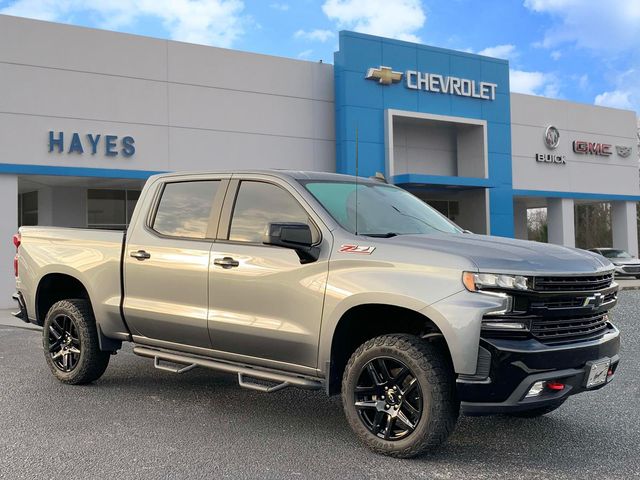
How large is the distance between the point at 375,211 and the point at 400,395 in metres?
1.48

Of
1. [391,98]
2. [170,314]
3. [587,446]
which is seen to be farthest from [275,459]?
[391,98]

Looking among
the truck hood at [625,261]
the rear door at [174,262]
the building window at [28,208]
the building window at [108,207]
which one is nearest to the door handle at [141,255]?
the rear door at [174,262]

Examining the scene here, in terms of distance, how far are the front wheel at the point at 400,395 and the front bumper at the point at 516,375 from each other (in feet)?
0.55

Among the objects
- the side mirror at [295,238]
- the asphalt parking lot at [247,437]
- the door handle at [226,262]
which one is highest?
the side mirror at [295,238]

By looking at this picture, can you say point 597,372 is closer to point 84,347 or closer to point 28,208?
point 84,347

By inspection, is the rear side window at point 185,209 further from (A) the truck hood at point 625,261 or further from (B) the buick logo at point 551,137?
(B) the buick logo at point 551,137

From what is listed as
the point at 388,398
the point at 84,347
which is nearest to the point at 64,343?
the point at 84,347

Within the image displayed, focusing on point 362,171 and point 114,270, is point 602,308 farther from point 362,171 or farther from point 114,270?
point 362,171

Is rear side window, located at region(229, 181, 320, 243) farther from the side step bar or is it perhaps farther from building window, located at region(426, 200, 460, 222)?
building window, located at region(426, 200, 460, 222)

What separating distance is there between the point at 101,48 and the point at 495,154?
49.6ft

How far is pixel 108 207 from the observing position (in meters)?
21.2

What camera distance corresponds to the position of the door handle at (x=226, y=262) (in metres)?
4.97

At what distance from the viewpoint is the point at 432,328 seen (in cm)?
438

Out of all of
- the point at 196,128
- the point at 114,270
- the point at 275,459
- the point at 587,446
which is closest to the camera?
the point at 275,459
